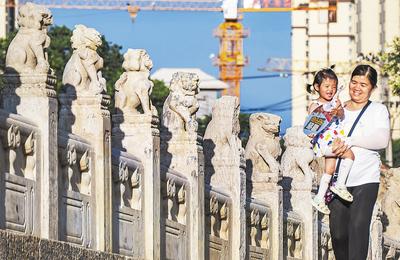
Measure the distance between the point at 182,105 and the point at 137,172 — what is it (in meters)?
1.92

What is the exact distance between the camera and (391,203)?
35.0 meters

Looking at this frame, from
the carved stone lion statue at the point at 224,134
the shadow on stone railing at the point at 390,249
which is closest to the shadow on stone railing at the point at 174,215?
the carved stone lion statue at the point at 224,134

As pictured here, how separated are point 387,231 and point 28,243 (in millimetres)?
17499

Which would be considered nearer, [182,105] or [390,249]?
[182,105]

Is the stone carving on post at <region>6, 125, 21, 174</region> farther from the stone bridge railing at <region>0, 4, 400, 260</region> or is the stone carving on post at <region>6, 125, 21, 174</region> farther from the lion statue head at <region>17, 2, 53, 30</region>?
the lion statue head at <region>17, 2, 53, 30</region>

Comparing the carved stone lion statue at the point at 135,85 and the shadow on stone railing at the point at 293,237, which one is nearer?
the carved stone lion statue at the point at 135,85

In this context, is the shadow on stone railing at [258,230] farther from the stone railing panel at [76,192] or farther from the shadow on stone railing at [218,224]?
the stone railing panel at [76,192]

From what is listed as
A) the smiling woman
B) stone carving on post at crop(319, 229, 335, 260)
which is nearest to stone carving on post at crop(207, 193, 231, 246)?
stone carving on post at crop(319, 229, 335, 260)

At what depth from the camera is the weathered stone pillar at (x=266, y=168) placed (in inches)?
1094

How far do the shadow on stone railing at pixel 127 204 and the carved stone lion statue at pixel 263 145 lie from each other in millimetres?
4798

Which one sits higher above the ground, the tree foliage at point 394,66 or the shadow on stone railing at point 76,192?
the tree foliage at point 394,66

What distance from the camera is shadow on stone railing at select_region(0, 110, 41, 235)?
18844 millimetres

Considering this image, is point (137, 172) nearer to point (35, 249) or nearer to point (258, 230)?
point (35, 249)

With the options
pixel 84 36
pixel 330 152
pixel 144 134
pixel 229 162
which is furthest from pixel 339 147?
pixel 229 162
